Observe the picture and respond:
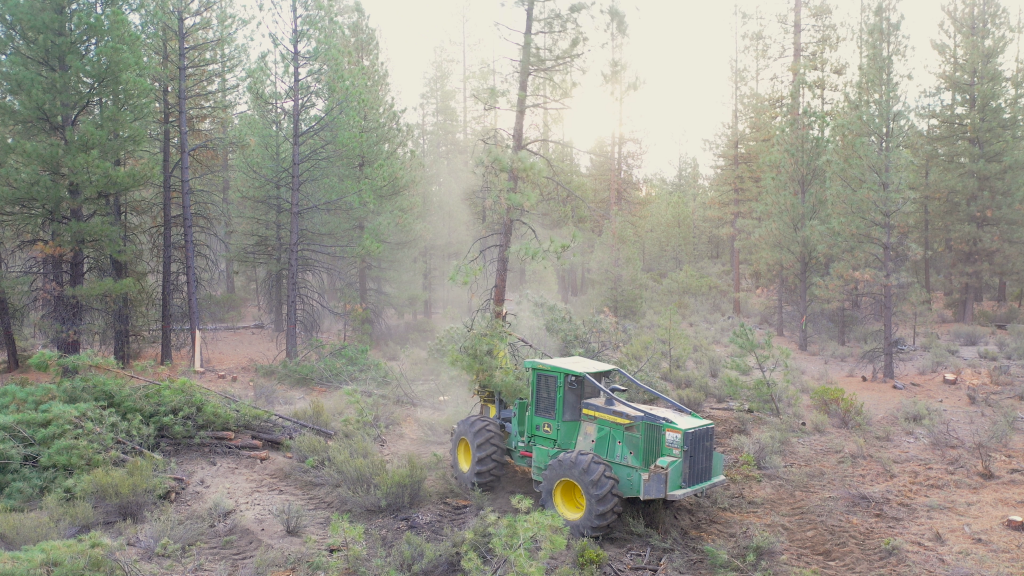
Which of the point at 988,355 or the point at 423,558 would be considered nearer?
the point at 423,558

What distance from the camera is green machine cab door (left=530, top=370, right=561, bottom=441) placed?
8.28 m

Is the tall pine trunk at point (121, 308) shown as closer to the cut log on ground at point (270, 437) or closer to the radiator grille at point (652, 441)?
the cut log on ground at point (270, 437)

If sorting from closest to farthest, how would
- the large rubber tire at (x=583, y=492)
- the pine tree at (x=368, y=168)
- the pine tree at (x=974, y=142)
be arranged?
the large rubber tire at (x=583, y=492) < the pine tree at (x=368, y=168) < the pine tree at (x=974, y=142)

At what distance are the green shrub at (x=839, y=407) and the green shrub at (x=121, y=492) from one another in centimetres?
1234

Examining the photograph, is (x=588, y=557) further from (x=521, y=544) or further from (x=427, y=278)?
(x=427, y=278)

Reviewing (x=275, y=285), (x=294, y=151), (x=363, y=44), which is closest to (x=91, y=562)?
(x=294, y=151)

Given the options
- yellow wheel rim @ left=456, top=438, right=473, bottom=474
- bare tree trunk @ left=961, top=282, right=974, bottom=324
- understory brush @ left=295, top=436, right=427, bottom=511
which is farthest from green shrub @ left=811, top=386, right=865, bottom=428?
bare tree trunk @ left=961, top=282, right=974, bottom=324

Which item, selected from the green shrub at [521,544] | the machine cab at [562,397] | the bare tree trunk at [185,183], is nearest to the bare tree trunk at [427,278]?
the bare tree trunk at [185,183]

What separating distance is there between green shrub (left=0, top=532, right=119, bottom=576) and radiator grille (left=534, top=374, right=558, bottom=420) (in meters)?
4.93

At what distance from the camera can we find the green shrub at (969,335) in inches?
874

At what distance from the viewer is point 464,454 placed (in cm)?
928

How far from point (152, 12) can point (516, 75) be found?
33.0 ft

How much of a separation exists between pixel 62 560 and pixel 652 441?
608 centimetres

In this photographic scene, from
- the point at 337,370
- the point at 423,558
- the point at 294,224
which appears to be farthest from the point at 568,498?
the point at 294,224
